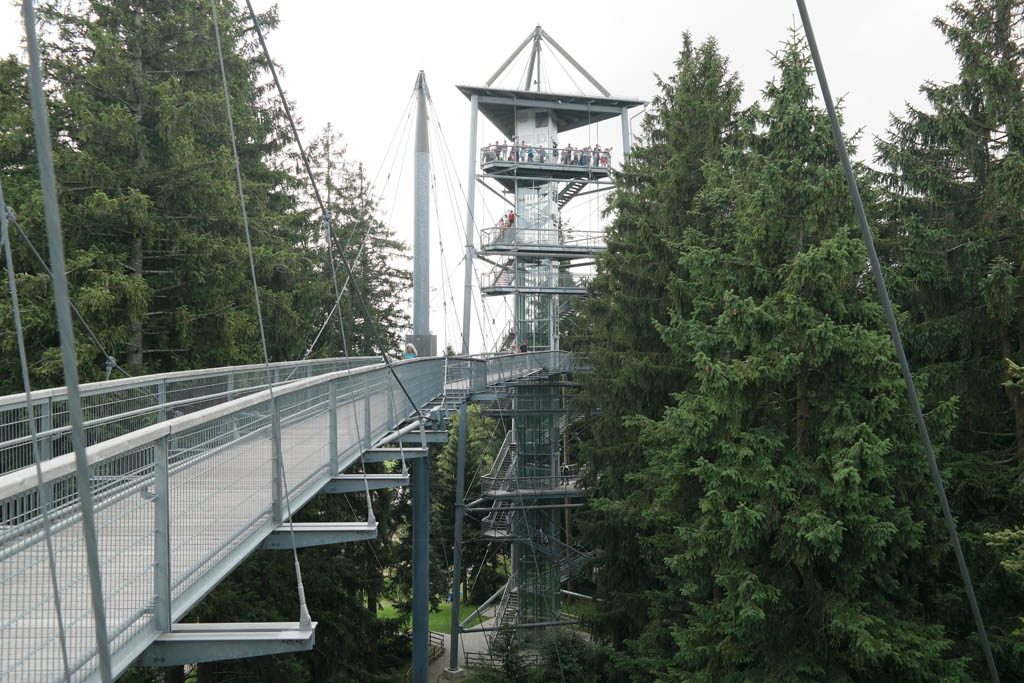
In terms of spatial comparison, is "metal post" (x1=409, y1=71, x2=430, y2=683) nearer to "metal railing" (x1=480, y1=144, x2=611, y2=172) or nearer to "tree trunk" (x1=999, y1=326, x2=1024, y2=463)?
"tree trunk" (x1=999, y1=326, x2=1024, y2=463)

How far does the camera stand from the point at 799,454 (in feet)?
38.4

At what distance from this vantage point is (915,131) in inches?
519

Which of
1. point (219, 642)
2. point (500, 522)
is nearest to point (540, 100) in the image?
point (500, 522)

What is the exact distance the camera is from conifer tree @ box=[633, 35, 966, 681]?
1060 cm

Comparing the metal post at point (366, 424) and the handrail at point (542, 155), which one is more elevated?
the handrail at point (542, 155)

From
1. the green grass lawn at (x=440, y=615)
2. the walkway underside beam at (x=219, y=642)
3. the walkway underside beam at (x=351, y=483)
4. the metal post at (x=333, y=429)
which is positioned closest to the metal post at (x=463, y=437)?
the green grass lawn at (x=440, y=615)

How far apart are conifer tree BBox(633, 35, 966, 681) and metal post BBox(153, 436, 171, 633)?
7.69 metres

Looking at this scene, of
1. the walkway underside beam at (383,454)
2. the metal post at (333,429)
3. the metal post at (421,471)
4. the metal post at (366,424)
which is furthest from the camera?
the metal post at (421,471)

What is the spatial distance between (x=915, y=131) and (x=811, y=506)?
6.03 metres

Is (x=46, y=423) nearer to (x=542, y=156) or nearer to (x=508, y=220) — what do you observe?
(x=508, y=220)

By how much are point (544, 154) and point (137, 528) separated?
22548 millimetres

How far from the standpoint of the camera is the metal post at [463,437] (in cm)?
2144

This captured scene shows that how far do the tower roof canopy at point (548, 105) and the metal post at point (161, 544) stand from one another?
73.1 feet

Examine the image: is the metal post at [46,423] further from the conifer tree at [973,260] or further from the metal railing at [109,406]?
the conifer tree at [973,260]
